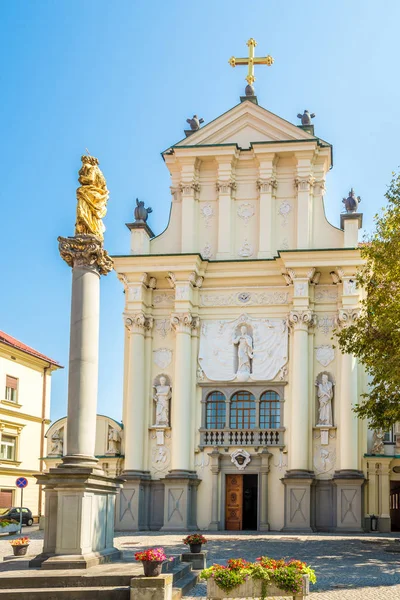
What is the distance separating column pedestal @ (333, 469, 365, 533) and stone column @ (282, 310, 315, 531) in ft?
4.24

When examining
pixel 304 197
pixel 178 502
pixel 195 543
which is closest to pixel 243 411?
pixel 178 502

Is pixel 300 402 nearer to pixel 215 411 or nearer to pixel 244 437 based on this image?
pixel 244 437

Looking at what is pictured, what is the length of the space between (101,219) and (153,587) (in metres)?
8.90

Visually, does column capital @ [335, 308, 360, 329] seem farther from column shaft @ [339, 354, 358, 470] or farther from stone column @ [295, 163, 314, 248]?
stone column @ [295, 163, 314, 248]

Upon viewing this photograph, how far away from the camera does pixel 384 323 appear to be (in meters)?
27.6

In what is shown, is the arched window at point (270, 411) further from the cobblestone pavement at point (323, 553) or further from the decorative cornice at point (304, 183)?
the decorative cornice at point (304, 183)

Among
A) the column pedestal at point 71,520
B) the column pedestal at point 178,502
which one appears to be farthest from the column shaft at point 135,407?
the column pedestal at point 71,520

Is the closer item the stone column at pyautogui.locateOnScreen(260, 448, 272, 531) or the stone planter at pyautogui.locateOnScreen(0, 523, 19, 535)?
the stone planter at pyautogui.locateOnScreen(0, 523, 19, 535)

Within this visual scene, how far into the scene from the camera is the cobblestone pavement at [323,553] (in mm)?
17705

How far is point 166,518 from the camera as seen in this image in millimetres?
38562

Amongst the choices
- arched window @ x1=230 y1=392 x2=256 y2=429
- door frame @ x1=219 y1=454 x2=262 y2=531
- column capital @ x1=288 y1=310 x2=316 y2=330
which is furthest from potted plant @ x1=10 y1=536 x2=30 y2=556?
column capital @ x1=288 y1=310 x2=316 y2=330

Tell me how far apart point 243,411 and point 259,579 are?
25.4 metres

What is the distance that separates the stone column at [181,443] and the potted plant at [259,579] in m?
23.6

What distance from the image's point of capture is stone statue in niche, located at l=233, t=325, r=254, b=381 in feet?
132
